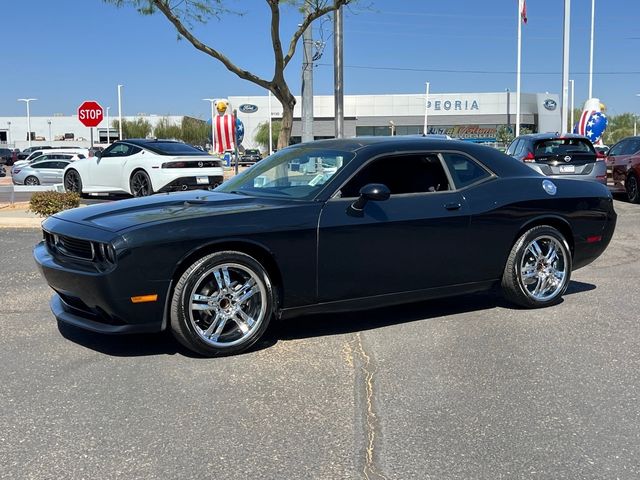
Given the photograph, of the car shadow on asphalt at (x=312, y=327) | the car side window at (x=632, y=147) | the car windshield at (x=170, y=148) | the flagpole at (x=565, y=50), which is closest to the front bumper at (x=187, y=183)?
the car windshield at (x=170, y=148)

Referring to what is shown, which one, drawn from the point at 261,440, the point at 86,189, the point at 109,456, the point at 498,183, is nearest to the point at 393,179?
the point at 498,183

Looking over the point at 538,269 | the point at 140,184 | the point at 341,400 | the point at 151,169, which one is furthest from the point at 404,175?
the point at 140,184

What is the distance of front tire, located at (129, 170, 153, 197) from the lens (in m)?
13.9

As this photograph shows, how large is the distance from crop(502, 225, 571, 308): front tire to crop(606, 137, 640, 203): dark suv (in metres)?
10.1

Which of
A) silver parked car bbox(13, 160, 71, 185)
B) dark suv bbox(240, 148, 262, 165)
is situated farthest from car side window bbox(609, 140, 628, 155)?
dark suv bbox(240, 148, 262, 165)

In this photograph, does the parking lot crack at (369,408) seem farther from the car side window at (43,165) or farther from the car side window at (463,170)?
the car side window at (43,165)

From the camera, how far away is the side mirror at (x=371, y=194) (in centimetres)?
488

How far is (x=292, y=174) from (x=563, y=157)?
8.85m

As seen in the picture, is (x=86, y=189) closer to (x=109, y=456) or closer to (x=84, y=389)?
(x=84, y=389)

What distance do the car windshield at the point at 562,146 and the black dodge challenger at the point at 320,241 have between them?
6916 millimetres

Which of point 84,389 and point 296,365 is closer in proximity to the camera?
point 84,389

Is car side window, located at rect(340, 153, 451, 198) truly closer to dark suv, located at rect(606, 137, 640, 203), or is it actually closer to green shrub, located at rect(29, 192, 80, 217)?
green shrub, located at rect(29, 192, 80, 217)

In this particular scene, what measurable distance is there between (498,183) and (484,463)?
3144mm

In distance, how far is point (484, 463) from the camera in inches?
127
